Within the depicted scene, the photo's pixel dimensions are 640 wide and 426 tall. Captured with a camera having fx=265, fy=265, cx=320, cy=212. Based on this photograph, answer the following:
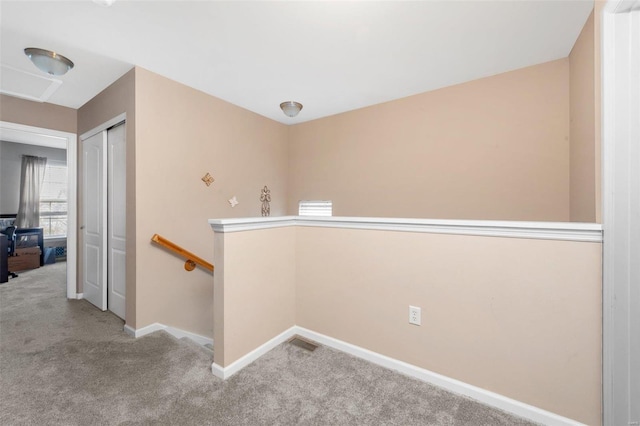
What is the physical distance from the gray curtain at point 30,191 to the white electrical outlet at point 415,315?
792 cm

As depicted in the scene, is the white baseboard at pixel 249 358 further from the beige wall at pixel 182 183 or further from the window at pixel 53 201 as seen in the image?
the window at pixel 53 201

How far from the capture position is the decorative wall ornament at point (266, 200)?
3.96m

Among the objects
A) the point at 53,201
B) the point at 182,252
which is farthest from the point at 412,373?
the point at 53,201

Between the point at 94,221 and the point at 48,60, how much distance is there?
1.76 meters

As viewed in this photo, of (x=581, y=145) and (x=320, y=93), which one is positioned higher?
(x=320, y=93)

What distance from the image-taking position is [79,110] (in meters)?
3.53

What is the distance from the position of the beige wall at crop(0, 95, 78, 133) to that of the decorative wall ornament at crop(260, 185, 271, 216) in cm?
261

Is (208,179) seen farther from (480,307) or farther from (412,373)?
(480,307)

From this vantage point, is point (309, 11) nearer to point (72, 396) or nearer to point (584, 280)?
point (584, 280)

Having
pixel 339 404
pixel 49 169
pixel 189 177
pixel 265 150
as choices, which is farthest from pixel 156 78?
pixel 49 169

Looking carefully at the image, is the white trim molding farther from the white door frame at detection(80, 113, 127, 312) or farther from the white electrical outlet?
the white door frame at detection(80, 113, 127, 312)

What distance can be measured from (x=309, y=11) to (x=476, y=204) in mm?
2408

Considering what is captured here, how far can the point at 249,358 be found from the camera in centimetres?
207

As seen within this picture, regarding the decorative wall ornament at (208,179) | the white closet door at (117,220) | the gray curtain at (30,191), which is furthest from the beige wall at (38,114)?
the gray curtain at (30,191)
